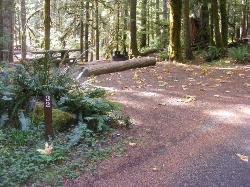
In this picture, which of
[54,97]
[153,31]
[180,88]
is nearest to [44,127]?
[54,97]

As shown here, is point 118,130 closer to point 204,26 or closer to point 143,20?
point 204,26

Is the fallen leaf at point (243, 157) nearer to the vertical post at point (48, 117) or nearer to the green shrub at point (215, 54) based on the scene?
the vertical post at point (48, 117)

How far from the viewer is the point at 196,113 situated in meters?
8.55

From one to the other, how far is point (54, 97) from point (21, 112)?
868mm

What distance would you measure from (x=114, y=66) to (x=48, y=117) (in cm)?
879

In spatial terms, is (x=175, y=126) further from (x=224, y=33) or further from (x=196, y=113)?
(x=224, y=33)

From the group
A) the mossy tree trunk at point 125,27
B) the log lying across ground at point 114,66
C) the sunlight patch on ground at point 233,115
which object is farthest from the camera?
the mossy tree trunk at point 125,27

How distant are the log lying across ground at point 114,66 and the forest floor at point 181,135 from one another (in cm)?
151

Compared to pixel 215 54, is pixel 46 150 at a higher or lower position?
lower

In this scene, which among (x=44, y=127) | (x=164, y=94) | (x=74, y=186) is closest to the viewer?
(x=74, y=186)

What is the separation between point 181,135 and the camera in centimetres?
708

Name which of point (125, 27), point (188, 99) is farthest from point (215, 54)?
point (125, 27)

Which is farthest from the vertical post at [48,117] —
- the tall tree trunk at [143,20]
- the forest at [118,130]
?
the tall tree trunk at [143,20]

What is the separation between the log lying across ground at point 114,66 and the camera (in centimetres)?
1402
